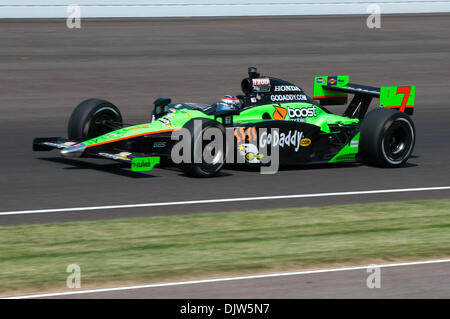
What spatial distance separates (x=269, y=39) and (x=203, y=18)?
475cm

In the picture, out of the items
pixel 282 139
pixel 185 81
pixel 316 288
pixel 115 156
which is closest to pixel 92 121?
pixel 115 156

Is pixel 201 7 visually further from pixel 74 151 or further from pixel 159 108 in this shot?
pixel 74 151

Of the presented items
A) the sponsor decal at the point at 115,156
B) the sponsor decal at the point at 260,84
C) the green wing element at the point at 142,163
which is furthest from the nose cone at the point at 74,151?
the sponsor decal at the point at 260,84

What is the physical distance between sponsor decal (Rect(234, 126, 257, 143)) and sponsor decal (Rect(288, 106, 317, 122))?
1028 mm

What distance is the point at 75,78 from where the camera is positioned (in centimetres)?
2433

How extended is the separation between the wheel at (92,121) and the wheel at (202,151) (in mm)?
1966

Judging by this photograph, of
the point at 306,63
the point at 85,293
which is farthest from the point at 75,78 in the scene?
the point at 85,293

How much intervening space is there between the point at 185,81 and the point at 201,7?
38.9 ft

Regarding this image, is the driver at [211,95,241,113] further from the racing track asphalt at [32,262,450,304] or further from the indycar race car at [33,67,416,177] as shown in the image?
the racing track asphalt at [32,262,450,304]

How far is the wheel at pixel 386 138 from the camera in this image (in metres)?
13.3

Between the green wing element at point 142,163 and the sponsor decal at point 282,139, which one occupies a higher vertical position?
the sponsor decal at point 282,139

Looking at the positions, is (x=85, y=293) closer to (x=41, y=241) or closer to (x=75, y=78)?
(x=41, y=241)

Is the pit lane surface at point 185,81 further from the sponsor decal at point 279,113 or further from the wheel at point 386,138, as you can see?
the sponsor decal at point 279,113
